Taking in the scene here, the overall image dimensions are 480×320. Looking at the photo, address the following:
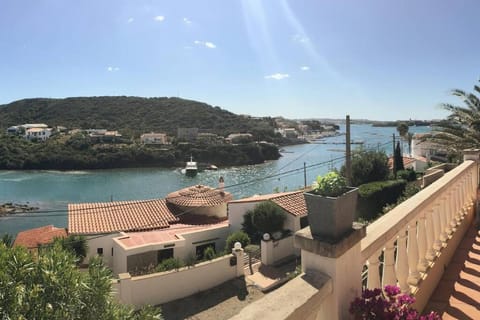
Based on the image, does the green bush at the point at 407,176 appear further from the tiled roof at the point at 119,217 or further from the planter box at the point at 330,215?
the planter box at the point at 330,215

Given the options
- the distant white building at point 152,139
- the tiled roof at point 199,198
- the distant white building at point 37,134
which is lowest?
the tiled roof at point 199,198

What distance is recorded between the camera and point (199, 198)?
2180 centimetres

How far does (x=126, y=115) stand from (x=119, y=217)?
97.8m

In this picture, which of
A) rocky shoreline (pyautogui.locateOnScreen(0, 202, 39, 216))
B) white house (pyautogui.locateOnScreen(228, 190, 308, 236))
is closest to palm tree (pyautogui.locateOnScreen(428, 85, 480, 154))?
white house (pyautogui.locateOnScreen(228, 190, 308, 236))

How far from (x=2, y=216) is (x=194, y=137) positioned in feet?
176

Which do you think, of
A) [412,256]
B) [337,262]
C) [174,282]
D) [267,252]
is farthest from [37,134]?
[337,262]

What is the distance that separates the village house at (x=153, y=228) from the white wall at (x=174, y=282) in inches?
119

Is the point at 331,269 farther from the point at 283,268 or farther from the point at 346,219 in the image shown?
the point at 283,268

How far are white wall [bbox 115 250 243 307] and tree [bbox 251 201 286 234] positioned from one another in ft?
11.4

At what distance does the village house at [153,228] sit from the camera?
50.9ft

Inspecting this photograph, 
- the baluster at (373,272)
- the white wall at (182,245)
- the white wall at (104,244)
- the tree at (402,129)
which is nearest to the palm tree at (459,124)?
the baluster at (373,272)

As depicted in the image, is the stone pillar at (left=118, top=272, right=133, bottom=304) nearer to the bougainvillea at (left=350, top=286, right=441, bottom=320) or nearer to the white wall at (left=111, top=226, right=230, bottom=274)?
the white wall at (left=111, top=226, right=230, bottom=274)

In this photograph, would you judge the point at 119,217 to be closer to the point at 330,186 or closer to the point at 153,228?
the point at 153,228

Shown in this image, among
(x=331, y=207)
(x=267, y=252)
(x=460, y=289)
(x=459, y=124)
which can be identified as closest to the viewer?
(x=331, y=207)
